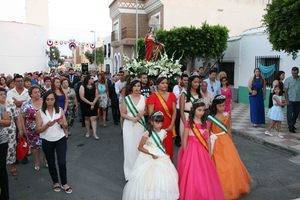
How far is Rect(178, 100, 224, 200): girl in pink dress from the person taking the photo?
4980 millimetres

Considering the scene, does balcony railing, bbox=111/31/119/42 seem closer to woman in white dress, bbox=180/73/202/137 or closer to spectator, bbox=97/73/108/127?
spectator, bbox=97/73/108/127

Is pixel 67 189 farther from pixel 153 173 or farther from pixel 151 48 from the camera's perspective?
pixel 151 48

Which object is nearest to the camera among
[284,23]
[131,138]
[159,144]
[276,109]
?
[159,144]

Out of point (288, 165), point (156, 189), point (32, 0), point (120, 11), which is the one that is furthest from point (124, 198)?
point (32, 0)

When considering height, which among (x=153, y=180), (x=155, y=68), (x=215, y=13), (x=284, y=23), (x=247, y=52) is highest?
(x=215, y=13)

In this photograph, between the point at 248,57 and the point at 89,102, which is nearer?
the point at 89,102

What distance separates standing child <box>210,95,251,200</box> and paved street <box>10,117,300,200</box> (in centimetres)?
27

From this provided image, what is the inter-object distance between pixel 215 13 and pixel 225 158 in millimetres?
21614

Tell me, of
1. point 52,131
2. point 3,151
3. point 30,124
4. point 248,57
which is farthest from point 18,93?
point 248,57

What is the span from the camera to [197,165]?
5102 millimetres

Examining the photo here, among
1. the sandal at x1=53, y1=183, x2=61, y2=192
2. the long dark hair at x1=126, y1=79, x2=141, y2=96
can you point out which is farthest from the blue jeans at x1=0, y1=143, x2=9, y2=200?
the long dark hair at x1=126, y1=79, x2=141, y2=96

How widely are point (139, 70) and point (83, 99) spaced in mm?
2018

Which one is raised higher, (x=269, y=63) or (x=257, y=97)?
(x=269, y=63)

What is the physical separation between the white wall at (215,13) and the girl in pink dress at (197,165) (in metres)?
20.4
